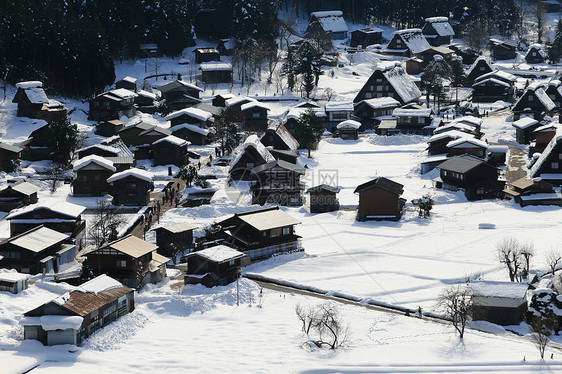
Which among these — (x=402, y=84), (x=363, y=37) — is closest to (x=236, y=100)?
(x=402, y=84)

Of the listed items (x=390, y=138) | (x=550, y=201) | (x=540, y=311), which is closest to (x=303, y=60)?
(x=390, y=138)

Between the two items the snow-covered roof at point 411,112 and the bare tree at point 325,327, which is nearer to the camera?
the bare tree at point 325,327

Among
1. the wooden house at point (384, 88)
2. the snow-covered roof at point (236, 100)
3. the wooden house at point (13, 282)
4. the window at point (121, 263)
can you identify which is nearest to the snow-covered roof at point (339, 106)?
the wooden house at point (384, 88)

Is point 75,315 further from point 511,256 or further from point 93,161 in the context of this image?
point 93,161

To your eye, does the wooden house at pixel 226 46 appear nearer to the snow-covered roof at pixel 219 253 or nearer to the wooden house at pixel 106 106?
the wooden house at pixel 106 106

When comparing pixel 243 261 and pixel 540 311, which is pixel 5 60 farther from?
pixel 540 311

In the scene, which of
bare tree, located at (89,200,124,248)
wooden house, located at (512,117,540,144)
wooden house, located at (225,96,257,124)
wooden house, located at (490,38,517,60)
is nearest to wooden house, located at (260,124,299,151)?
wooden house, located at (225,96,257,124)
